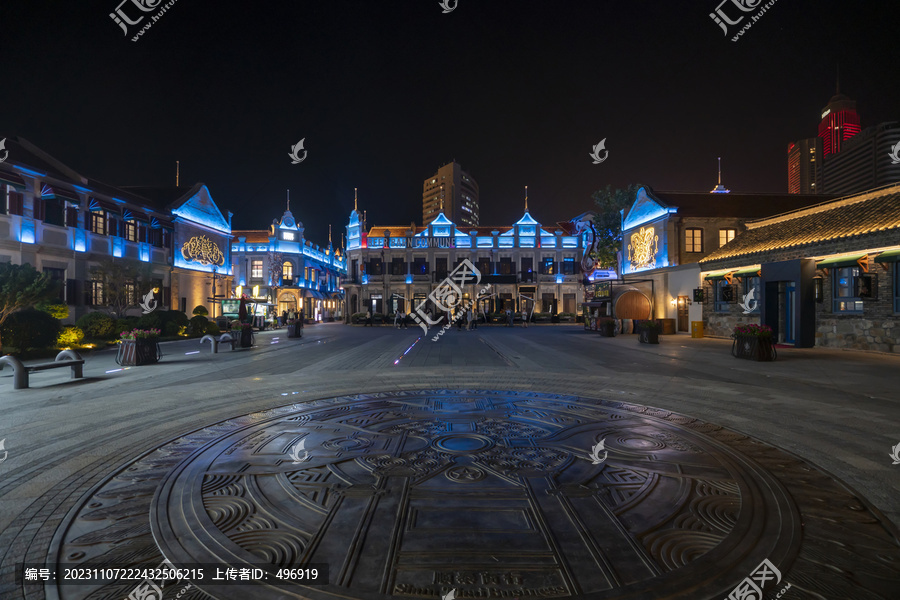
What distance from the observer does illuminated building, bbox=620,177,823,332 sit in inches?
1033

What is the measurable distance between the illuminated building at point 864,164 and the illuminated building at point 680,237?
269ft

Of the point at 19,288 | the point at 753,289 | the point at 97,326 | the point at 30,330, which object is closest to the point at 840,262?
the point at 753,289

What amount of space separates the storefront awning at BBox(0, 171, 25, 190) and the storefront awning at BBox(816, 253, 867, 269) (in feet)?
116

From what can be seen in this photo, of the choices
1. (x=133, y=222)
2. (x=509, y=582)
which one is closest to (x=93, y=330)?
(x=133, y=222)

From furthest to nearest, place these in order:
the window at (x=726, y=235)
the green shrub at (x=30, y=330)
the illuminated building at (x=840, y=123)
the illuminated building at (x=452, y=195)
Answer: the illuminated building at (x=840, y=123)
the illuminated building at (x=452, y=195)
the window at (x=726, y=235)
the green shrub at (x=30, y=330)

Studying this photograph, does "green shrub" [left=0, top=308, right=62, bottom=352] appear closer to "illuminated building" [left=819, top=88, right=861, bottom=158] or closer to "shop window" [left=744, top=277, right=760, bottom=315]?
"shop window" [left=744, top=277, right=760, bottom=315]

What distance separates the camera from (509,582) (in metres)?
2.43

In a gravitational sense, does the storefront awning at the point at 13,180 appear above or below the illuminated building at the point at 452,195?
below

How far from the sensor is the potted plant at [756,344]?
12.4 metres

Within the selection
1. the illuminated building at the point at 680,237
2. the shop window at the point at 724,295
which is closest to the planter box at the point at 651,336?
the shop window at the point at 724,295

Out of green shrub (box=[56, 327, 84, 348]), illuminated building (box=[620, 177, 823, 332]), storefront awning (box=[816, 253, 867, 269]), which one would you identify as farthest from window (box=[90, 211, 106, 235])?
storefront awning (box=[816, 253, 867, 269])

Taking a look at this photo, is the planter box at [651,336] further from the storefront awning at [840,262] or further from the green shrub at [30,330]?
the green shrub at [30,330]

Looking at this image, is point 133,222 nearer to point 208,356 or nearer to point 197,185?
point 197,185

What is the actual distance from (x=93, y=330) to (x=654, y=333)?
25.6m
